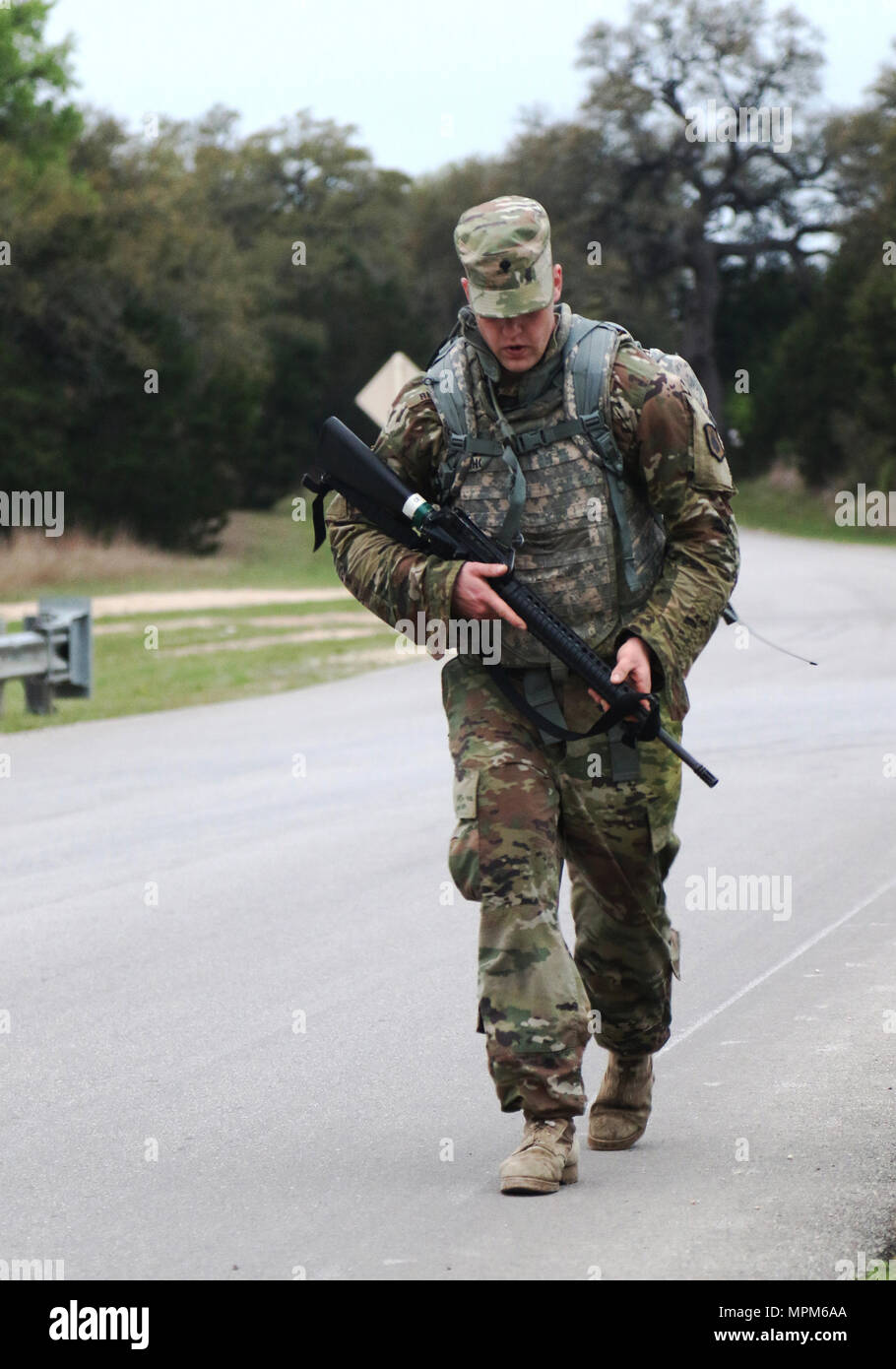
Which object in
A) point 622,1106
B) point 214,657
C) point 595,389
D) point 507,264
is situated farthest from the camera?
point 214,657

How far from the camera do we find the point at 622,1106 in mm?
4984

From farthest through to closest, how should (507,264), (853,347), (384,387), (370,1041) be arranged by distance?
1. (853,347)
2. (384,387)
3. (370,1041)
4. (507,264)

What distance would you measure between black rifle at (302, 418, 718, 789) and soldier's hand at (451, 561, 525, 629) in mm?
43

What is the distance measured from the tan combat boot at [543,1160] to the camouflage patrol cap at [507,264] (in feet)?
5.75

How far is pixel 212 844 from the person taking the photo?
31.2 ft

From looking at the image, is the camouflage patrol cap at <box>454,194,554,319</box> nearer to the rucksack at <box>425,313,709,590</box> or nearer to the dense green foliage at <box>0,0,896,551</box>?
the rucksack at <box>425,313,709,590</box>

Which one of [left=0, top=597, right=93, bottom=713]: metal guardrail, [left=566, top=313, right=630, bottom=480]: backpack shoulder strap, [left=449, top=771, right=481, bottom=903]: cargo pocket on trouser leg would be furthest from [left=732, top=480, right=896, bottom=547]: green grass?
[left=449, top=771, right=481, bottom=903]: cargo pocket on trouser leg

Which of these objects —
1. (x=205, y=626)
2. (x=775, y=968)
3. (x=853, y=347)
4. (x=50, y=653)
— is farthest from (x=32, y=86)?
(x=775, y=968)

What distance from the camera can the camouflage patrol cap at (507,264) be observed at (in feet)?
14.9

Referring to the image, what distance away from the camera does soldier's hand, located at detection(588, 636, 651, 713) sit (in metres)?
4.58

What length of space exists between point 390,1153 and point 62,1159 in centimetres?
77

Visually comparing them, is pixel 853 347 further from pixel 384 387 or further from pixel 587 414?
pixel 587 414

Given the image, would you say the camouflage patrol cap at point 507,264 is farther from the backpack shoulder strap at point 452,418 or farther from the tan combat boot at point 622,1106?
the tan combat boot at point 622,1106

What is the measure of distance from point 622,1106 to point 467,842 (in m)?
0.81
